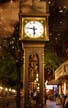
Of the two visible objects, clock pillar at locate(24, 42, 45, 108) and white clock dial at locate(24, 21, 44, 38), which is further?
white clock dial at locate(24, 21, 44, 38)

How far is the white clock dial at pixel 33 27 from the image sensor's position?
11.2 meters

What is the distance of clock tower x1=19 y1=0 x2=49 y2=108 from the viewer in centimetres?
1096

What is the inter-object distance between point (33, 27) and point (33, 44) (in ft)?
1.72

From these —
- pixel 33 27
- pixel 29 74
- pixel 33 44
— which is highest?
pixel 33 27

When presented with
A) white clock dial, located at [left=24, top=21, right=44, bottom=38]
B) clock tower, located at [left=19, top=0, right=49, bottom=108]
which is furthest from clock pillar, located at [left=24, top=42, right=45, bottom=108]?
white clock dial, located at [left=24, top=21, right=44, bottom=38]

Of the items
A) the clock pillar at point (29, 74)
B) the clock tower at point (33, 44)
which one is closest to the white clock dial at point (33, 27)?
the clock tower at point (33, 44)

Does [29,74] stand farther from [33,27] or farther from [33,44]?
[33,27]

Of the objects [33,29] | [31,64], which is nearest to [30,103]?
[31,64]

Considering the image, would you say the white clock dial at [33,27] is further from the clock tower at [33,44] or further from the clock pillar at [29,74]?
the clock pillar at [29,74]

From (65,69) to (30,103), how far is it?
13.9 m

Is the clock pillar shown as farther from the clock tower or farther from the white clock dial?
the white clock dial

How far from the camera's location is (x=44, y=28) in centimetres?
1127

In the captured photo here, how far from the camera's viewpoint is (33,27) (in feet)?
37.2

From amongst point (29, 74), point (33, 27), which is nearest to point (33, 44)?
point (33, 27)
